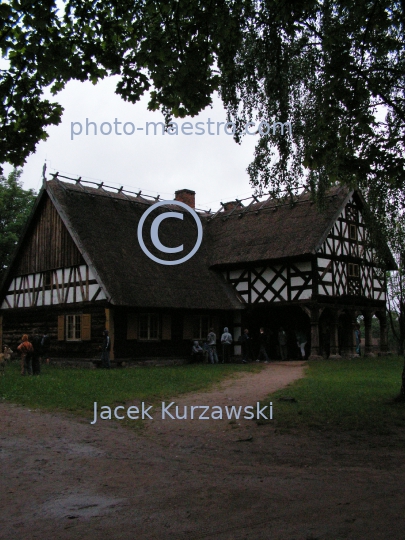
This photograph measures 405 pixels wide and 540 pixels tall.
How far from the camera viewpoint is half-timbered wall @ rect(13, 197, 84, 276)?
26.3m

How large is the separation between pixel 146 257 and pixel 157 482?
2056cm

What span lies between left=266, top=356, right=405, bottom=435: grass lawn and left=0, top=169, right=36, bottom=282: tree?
2519 cm

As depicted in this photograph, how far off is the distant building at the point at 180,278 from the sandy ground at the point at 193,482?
45.4 feet

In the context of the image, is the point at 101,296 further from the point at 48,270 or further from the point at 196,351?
the point at 196,351

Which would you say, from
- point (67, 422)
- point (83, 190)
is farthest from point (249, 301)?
point (67, 422)

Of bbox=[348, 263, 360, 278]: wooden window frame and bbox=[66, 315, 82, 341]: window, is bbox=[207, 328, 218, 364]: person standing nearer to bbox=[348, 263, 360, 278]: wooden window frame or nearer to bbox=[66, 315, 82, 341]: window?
bbox=[66, 315, 82, 341]: window

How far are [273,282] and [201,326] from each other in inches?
164

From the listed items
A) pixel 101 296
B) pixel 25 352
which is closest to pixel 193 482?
pixel 25 352

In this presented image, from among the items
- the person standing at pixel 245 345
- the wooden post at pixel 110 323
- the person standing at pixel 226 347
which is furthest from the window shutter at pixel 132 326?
the person standing at pixel 245 345

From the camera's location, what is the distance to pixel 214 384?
1689 centimetres

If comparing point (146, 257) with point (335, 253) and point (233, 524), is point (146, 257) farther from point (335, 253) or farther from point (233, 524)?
point (233, 524)

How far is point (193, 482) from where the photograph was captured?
682 cm

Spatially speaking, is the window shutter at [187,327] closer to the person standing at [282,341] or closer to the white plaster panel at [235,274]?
the white plaster panel at [235,274]

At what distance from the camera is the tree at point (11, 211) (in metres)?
37.8
